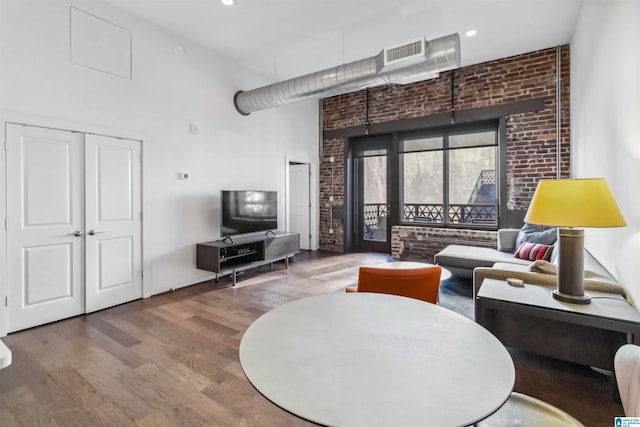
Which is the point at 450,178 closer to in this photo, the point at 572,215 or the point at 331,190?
the point at 331,190

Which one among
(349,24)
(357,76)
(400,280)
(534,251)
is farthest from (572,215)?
(349,24)

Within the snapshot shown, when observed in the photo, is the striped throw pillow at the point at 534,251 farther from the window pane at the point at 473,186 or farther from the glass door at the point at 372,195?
the glass door at the point at 372,195

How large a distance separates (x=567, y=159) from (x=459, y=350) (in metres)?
5.06

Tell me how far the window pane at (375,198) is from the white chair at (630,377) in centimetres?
576

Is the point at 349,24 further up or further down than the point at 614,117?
further up

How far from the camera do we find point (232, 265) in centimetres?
472

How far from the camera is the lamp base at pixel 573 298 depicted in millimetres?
2043

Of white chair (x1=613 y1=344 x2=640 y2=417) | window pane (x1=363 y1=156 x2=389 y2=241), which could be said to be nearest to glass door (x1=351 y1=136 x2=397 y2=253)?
window pane (x1=363 y1=156 x2=389 y2=241)

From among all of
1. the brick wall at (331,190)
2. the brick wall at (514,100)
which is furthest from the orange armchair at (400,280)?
the brick wall at (331,190)

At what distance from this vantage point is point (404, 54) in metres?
3.73

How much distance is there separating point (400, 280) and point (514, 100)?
15.2 ft

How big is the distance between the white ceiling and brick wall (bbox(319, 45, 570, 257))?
31cm

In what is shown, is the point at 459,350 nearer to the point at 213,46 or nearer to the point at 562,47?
the point at 213,46

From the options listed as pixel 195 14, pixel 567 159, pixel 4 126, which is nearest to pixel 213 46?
pixel 195 14
